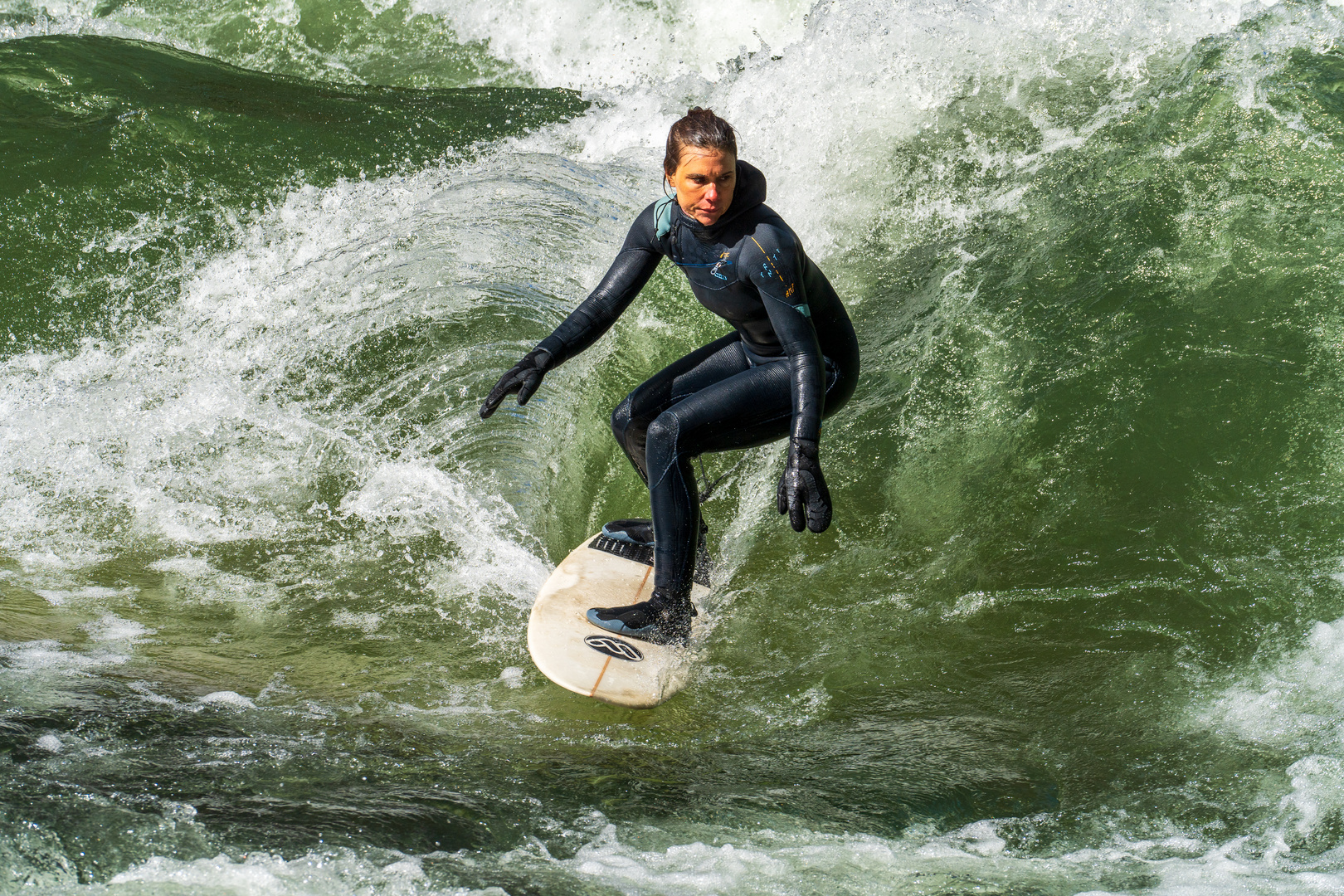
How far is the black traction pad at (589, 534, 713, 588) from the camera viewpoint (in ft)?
14.0

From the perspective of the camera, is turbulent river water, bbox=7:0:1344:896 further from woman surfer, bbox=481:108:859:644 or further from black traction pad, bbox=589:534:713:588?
woman surfer, bbox=481:108:859:644

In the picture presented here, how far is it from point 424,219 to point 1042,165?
363 cm

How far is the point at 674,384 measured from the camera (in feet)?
12.3

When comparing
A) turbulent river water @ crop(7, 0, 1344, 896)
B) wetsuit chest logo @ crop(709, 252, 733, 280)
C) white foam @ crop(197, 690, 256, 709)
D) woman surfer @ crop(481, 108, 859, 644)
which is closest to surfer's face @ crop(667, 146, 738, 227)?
woman surfer @ crop(481, 108, 859, 644)

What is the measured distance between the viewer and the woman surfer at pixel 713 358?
309cm

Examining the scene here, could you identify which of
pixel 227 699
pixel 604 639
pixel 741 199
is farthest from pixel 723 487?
pixel 227 699

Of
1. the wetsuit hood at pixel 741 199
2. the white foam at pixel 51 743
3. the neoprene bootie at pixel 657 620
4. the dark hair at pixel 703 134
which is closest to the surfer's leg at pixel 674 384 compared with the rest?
the neoprene bootie at pixel 657 620

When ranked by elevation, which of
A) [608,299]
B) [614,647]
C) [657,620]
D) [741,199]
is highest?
[741,199]

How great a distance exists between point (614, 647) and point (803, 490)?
1.06 meters

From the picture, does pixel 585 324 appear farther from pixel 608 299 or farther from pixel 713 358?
pixel 713 358

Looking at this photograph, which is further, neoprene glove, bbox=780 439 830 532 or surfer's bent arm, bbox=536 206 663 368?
surfer's bent arm, bbox=536 206 663 368

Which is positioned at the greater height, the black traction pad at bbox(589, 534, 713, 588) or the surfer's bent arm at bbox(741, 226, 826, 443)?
the surfer's bent arm at bbox(741, 226, 826, 443)

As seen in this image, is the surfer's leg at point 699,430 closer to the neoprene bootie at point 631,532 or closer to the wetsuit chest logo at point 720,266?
the wetsuit chest logo at point 720,266

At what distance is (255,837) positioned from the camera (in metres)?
2.39
